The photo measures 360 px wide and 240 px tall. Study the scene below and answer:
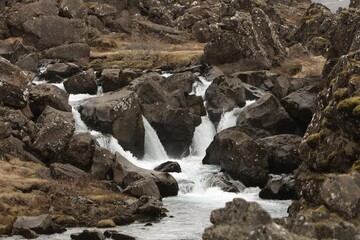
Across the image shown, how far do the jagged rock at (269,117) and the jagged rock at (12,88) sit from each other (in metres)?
23.1

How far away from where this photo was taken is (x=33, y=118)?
56656 mm

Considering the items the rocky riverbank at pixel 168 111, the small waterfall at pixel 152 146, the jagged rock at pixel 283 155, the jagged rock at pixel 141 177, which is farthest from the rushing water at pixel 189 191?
the jagged rock at pixel 283 155

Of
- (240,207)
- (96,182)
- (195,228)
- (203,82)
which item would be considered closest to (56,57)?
(203,82)

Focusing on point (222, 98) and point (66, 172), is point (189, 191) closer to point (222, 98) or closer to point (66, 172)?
point (66, 172)

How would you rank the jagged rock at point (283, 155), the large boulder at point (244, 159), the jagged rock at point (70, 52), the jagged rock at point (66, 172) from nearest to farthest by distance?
the jagged rock at point (66, 172), the large boulder at point (244, 159), the jagged rock at point (283, 155), the jagged rock at point (70, 52)

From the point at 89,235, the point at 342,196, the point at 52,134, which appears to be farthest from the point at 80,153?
the point at 342,196

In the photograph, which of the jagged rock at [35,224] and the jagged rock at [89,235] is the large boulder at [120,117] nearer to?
the jagged rock at [35,224]

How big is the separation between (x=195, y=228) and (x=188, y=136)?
89.3 feet

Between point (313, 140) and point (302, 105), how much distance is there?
22194 mm

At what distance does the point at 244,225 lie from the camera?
18453mm

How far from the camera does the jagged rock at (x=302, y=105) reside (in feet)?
205

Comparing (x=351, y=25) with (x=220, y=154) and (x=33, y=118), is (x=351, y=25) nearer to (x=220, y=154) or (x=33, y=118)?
(x=220, y=154)

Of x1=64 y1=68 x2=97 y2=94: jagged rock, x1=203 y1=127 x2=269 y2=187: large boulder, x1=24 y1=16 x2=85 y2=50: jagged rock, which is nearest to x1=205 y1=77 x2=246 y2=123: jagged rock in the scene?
x1=203 y1=127 x2=269 y2=187: large boulder

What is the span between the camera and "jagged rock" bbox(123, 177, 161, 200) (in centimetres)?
4611
